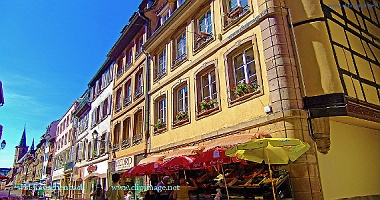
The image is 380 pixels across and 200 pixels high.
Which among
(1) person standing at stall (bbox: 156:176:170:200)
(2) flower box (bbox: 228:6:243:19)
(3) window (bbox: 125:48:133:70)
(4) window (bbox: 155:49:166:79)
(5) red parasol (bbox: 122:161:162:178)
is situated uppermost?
(3) window (bbox: 125:48:133:70)

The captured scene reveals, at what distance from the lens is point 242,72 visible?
8938 mm

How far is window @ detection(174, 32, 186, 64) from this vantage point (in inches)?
490

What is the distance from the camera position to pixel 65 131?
3697cm

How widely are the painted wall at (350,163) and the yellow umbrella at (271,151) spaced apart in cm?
108

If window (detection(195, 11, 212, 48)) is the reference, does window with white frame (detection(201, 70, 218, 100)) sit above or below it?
Result: below

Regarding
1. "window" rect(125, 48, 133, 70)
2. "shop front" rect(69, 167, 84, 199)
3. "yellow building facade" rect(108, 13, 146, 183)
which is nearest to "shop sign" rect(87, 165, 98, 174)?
"shop front" rect(69, 167, 84, 199)

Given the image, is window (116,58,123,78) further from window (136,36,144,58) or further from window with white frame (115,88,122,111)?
window (136,36,144,58)

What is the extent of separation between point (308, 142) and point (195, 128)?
457cm

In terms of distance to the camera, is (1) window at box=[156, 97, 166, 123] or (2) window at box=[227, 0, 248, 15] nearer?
(2) window at box=[227, 0, 248, 15]

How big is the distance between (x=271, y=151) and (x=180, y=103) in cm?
639

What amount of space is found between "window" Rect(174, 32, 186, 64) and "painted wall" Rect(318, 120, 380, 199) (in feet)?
22.6

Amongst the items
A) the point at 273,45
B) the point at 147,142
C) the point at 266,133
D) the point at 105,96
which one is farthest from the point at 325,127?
the point at 105,96

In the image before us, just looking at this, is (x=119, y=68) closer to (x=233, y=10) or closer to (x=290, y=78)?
(x=233, y=10)

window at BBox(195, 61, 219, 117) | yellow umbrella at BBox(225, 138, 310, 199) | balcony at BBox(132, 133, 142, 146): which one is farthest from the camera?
balcony at BBox(132, 133, 142, 146)
